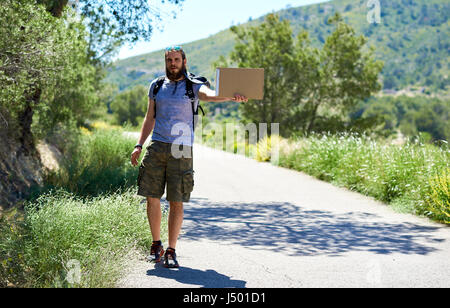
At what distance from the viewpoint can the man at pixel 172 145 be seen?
5469 millimetres

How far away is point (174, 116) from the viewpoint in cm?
548

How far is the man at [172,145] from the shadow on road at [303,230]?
5.47ft

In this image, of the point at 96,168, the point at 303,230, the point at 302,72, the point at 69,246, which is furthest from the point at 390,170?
the point at 302,72

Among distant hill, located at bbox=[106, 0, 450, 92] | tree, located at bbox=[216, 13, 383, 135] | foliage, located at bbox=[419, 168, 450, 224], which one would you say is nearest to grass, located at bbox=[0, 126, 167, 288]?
foliage, located at bbox=[419, 168, 450, 224]

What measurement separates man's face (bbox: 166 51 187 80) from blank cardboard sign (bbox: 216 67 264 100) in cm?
39

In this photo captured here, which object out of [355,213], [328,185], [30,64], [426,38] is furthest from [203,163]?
[426,38]

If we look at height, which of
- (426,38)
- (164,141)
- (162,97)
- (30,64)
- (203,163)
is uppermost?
(426,38)

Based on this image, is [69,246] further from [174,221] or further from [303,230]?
[303,230]

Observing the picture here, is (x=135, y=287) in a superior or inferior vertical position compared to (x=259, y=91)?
inferior

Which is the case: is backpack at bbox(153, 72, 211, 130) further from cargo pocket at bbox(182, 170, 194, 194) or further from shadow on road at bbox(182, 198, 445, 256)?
shadow on road at bbox(182, 198, 445, 256)

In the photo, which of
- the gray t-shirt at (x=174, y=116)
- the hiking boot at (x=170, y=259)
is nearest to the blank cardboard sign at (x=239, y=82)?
the gray t-shirt at (x=174, y=116)
